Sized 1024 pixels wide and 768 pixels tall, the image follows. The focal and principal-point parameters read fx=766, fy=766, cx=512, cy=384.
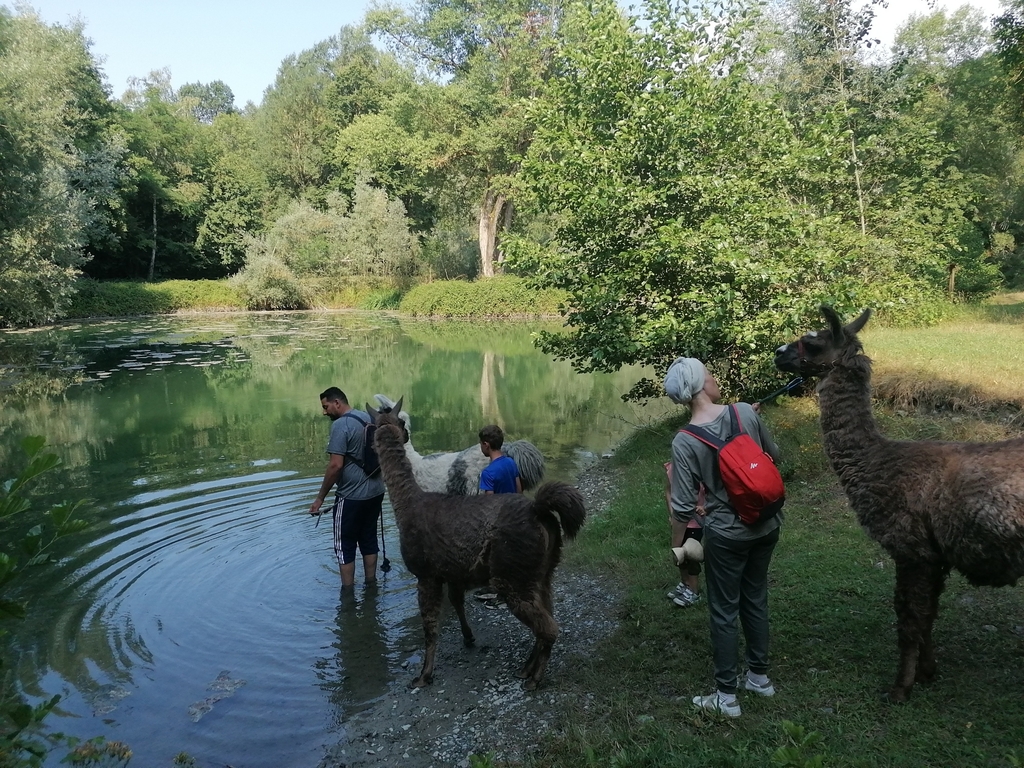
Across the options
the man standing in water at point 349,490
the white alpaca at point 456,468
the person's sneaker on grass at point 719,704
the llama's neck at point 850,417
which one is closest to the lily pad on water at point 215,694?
the man standing in water at point 349,490

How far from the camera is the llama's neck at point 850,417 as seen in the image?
5039 millimetres

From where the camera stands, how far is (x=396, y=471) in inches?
259

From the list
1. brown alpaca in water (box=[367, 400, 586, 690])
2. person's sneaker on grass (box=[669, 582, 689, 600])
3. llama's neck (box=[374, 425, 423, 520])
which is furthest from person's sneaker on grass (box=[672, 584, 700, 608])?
llama's neck (box=[374, 425, 423, 520])

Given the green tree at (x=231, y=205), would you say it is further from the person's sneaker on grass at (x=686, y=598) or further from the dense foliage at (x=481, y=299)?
the person's sneaker on grass at (x=686, y=598)

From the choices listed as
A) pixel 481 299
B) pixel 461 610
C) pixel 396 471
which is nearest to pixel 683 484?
pixel 396 471

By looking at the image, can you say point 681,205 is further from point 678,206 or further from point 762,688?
point 762,688

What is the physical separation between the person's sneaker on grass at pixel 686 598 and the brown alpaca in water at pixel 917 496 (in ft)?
6.76

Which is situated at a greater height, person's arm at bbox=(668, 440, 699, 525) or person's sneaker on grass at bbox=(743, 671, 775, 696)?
person's arm at bbox=(668, 440, 699, 525)

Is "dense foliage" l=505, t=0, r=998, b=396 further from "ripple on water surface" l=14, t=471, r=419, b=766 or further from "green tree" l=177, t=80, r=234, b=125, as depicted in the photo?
"green tree" l=177, t=80, r=234, b=125

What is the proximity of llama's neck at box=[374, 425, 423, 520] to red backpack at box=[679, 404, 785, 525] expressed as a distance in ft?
9.21

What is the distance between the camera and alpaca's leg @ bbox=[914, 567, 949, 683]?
471 cm

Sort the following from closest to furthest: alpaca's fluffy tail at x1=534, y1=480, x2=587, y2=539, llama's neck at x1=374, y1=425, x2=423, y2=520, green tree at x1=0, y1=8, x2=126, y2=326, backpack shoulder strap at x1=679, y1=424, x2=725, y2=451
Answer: backpack shoulder strap at x1=679, y1=424, x2=725, y2=451 < alpaca's fluffy tail at x1=534, y1=480, x2=587, y2=539 < llama's neck at x1=374, y1=425, x2=423, y2=520 < green tree at x1=0, y1=8, x2=126, y2=326

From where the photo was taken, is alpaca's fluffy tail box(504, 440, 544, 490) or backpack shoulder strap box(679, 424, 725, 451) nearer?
backpack shoulder strap box(679, 424, 725, 451)

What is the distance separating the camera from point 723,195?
39.4ft
